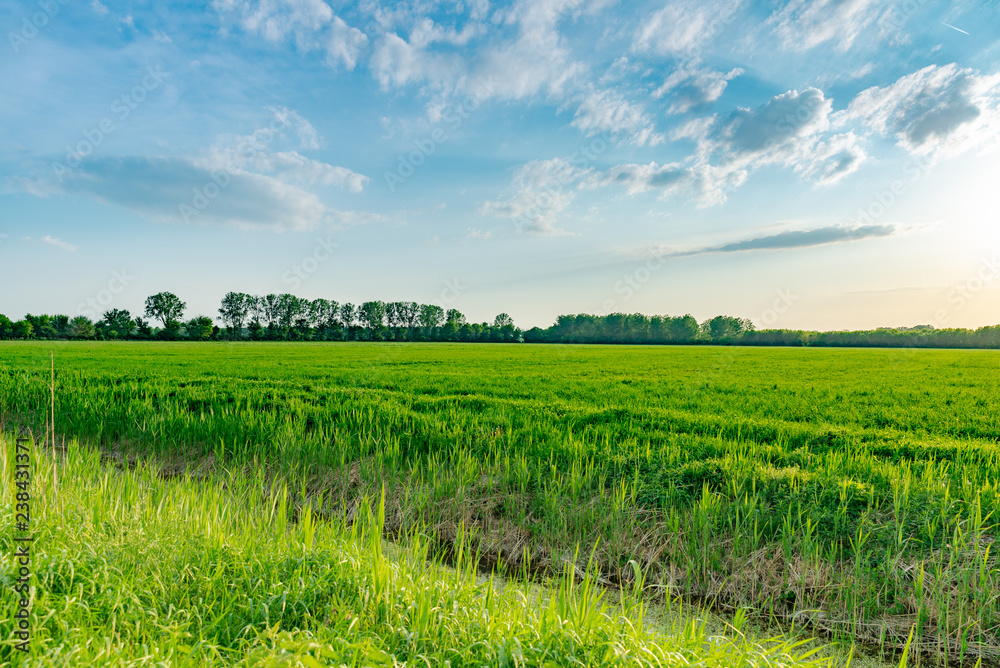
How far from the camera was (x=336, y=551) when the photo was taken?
3.62 m

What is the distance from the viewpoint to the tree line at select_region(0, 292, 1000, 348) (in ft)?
284

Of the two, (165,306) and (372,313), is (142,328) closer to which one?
(165,306)

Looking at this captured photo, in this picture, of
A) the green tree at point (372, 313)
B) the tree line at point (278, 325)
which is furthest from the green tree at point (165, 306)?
the green tree at point (372, 313)

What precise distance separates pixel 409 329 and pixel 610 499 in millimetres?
115566

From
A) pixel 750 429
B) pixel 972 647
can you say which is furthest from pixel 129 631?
pixel 750 429

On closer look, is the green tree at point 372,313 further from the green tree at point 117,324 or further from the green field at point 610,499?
the green field at point 610,499

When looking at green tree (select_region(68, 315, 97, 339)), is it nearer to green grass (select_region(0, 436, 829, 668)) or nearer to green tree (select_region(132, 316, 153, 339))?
green tree (select_region(132, 316, 153, 339))

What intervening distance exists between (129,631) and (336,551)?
4.32 ft

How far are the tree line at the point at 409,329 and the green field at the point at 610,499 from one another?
97434mm

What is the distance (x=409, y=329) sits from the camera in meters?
119

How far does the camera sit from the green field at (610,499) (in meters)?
3.81

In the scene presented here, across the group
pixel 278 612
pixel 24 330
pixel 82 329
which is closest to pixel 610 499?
pixel 278 612

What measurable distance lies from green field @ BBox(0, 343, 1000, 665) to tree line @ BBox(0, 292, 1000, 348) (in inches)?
3836

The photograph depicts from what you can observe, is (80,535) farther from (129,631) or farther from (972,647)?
(972,647)
